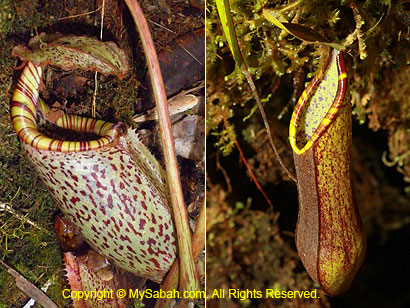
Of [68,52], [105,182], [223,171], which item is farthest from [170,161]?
[223,171]

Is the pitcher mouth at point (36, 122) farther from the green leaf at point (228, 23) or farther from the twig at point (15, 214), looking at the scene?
the green leaf at point (228, 23)

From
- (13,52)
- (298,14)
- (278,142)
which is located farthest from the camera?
(278,142)

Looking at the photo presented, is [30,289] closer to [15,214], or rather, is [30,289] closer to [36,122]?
[15,214]

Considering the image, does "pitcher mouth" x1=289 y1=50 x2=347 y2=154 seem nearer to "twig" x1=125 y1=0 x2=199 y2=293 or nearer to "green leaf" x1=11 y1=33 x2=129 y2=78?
"twig" x1=125 y1=0 x2=199 y2=293

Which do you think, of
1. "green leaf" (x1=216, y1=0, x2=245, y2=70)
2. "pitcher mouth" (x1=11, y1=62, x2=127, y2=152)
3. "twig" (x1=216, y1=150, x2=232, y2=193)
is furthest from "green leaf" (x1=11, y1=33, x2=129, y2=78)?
"twig" (x1=216, y1=150, x2=232, y2=193)

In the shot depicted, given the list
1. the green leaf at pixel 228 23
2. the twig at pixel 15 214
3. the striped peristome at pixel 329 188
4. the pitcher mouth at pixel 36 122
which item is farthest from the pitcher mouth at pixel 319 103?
the twig at pixel 15 214

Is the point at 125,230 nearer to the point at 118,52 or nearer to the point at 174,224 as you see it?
the point at 174,224

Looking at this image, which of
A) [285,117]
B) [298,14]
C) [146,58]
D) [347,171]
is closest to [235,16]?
[298,14]
